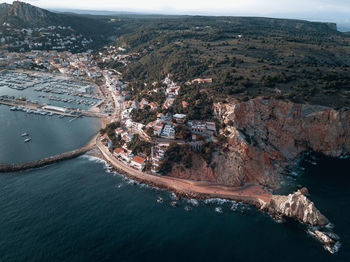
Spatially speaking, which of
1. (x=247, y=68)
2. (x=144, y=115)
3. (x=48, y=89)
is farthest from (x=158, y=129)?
(x=48, y=89)

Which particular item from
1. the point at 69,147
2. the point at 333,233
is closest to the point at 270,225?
the point at 333,233

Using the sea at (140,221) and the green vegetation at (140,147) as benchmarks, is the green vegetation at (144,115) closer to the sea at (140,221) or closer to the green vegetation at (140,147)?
the green vegetation at (140,147)

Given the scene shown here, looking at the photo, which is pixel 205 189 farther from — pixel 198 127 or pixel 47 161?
pixel 47 161

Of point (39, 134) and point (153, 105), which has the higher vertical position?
point (153, 105)

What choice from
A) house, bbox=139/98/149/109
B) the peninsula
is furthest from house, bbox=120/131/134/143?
house, bbox=139/98/149/109

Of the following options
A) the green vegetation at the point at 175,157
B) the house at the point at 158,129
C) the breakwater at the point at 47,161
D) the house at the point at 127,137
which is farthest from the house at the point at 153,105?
the green vegetation at the point at 175,157

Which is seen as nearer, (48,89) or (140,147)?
(140,147)
